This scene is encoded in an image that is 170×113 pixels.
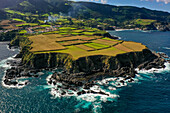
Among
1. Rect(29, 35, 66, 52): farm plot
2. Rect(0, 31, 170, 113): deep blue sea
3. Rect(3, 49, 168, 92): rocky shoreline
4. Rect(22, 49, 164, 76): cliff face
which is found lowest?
Rect(0, 31, 170, 113): deep blue sea

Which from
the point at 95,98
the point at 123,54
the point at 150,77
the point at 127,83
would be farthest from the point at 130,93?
the point at 123,54

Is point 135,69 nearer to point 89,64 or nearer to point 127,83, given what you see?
point 127,83

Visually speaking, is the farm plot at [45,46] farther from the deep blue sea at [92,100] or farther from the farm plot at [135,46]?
the farm plot at [135,46]

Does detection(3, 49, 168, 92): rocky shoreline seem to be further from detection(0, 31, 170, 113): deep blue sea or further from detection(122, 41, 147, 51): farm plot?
detection(122, 41, 147, 51): farm plot

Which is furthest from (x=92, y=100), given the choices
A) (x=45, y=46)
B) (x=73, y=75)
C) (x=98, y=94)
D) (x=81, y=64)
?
(x=45, y=46)

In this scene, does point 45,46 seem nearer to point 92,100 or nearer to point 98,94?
point 98,94

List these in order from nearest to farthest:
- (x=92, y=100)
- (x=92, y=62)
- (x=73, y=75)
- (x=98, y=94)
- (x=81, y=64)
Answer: (x=92, y=100) < (x=98, y=94) < (x=73, y=75) < (x=81, y=64) < (x=92, y=62)

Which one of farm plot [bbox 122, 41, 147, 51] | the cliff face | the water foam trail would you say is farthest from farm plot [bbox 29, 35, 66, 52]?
farm plot [bbox 122, 41, 147, 51]

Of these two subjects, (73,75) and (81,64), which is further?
(81,64)
